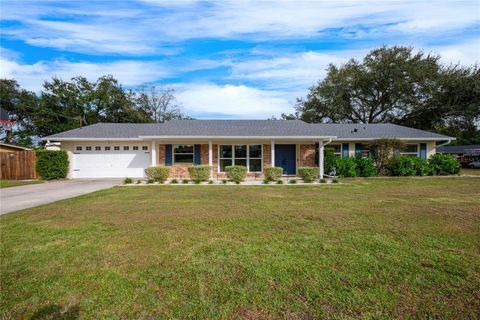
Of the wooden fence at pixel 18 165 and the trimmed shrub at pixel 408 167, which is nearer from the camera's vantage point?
the wooden fence at pixel 18 165

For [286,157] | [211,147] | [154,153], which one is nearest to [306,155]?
[286,157]

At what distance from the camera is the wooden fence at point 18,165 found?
50.3ft

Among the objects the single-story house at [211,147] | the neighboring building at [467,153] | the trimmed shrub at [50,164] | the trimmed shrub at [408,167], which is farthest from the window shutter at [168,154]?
the neighboring building at [467,153]

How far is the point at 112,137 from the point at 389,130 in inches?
791

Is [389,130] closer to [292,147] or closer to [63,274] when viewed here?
[292,147]

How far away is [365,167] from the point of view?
15562mm

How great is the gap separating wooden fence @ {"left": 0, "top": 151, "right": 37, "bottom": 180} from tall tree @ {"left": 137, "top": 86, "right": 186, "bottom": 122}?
2147cm

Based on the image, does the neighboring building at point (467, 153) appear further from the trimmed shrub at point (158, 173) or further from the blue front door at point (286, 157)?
the trimmed shrub at point (158, 173)

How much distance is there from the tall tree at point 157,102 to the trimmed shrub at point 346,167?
2807 centimetres

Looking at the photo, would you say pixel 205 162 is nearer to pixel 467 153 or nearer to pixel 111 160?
pixel 111 160

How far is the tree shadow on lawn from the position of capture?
2250 millimetres

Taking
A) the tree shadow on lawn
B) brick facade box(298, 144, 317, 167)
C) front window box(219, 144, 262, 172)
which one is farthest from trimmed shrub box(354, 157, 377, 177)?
the tree shadow on lawn

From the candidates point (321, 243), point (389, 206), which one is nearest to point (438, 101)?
point (389, 206)

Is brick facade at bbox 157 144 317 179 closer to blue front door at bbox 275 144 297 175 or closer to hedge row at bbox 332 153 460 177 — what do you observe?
blue front door at bbox 275 144 297 175
